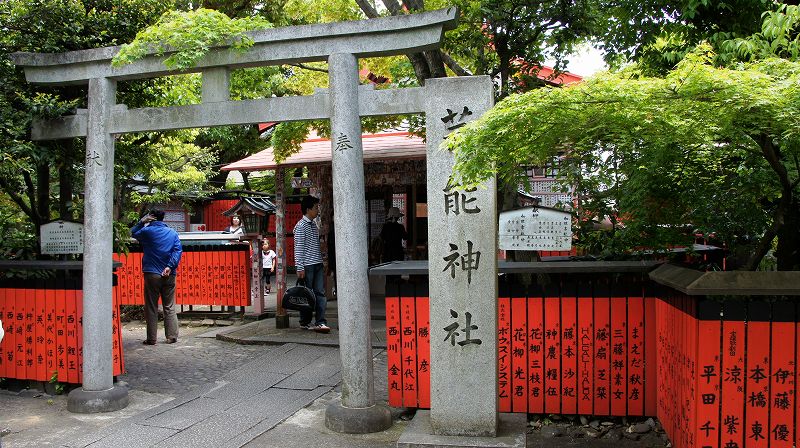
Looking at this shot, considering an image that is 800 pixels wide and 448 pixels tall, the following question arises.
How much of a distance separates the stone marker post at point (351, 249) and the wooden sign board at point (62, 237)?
332 cm

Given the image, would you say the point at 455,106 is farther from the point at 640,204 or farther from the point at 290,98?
the point at 640,204

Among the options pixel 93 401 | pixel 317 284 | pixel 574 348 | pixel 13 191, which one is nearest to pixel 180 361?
pixel 317 284

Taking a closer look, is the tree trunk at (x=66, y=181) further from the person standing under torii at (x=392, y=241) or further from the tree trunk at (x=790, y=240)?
the tree trunk at (x=790, y=240)

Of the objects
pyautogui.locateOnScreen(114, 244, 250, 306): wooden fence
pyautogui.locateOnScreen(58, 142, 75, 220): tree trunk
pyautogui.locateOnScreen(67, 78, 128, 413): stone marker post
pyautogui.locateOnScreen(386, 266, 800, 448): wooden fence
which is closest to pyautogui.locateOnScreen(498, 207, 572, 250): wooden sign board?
pyautogui.locateOnScreen(386, 266, 800, 448): wooden fence

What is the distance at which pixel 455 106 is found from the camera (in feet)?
18.8

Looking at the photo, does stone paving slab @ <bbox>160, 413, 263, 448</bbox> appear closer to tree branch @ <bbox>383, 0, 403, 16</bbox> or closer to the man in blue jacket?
the man in blue jacket

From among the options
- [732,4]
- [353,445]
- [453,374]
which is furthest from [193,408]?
[732,4]

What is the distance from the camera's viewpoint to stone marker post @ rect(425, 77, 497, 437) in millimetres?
5633

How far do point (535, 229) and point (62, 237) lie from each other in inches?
207

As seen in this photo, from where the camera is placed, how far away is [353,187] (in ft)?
20.3

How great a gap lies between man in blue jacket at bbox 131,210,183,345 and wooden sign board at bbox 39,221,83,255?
2.42m

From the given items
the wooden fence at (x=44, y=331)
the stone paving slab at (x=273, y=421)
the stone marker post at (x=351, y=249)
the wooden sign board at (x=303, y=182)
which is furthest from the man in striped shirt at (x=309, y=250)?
the stone marker post at (x=351, y=249)

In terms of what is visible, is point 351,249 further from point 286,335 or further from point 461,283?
point 286,335

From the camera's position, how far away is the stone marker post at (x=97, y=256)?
704 centimetres
